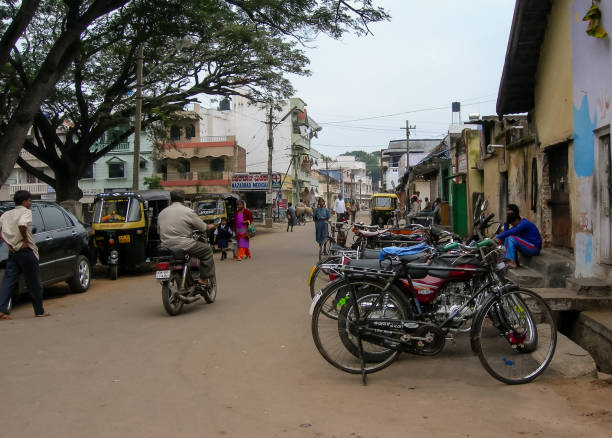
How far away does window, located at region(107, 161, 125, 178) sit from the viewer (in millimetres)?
51375

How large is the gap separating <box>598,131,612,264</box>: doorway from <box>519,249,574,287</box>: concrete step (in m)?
1.18

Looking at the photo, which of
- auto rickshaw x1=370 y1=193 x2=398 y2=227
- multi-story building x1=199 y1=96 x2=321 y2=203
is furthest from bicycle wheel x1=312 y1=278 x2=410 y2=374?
multi-story building x1=199 y1=96 x2=321 y2=203

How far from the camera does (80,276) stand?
10.9 m

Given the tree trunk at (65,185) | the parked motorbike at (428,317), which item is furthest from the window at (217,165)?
the parked motorbike at (428,317)

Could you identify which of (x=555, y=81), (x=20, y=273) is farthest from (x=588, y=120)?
(x=20, y=273)

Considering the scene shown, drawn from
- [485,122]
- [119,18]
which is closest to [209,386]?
[485,122]

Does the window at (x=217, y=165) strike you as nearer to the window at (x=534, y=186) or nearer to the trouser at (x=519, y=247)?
the window at (x=534, y=186)

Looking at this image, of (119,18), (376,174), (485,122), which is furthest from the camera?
(376,174)

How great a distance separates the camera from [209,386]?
500cm

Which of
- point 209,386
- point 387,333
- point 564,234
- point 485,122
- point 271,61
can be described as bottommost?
point 209,386

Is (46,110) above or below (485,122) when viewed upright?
above

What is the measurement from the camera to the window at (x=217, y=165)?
A: 51219mm

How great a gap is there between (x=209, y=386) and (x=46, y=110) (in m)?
18.7

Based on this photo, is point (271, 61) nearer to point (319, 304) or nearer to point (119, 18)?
point (119, 18)
